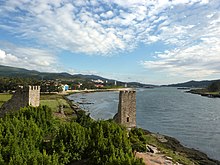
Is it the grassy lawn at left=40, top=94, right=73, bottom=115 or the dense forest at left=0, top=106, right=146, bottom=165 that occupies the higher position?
the dense forest at left=0, top=106, right=146, bottom=165

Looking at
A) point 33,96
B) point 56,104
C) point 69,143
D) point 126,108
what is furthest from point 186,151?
point 56,104

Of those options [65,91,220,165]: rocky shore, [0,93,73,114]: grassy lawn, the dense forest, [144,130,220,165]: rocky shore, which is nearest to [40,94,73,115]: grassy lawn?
[0,93,73,114]: grassy lawn

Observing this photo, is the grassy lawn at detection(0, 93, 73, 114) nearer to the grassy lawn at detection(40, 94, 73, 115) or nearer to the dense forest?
the grassy lawn at detection(40, 94, 73, 115)

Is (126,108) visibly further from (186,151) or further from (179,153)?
(186,151)

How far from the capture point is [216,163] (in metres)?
29.0

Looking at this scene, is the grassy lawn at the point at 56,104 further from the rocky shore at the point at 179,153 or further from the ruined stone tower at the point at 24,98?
the rocky shore at the point at 179,153

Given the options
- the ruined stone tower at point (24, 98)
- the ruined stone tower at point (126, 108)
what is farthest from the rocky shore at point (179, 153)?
the ruined stone tower at point (24, 98)

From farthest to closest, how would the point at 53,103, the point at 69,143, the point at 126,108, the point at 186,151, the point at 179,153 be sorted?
the point at 53,103 → the point at 186,151 → the point at 179,153 → the point at 126,108 → the point at 69,143

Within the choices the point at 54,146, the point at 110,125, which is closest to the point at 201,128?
the point at 110,125

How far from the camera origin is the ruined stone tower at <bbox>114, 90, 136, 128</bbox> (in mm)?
25641

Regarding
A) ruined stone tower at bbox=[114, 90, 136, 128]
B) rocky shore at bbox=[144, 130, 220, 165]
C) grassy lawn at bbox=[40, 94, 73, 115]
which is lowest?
rocky shore at bbox=[144, 130, 220, 165]

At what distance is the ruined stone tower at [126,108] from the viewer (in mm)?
25641

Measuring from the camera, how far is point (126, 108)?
2575cm

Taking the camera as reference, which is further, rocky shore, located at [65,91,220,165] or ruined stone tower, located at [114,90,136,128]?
ruined stone tower, located at [114,90,136,128]
